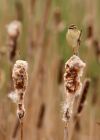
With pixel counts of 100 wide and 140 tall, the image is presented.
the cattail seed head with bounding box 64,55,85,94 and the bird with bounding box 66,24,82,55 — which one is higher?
the bird with bounding box 66,24,82,55

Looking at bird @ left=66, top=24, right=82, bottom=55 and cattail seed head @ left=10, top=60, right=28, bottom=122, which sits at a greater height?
bird @ left=66, top=24, right=82, bottom=55

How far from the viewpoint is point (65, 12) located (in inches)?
82.5

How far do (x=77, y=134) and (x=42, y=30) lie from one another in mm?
292

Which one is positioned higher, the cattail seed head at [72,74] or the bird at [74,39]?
the bird at [74,39]

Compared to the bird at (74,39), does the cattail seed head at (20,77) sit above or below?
below

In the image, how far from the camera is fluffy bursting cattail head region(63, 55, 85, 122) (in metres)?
0.69

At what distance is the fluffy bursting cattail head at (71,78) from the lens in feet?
2.27

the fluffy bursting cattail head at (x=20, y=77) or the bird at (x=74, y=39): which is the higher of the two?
the bird at (x=74, y=39)

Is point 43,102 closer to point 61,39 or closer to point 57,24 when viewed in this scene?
point 57,24

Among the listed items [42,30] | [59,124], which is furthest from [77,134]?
[42,30]

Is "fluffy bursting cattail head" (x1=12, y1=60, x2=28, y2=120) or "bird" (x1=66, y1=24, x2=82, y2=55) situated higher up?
"bird" (x1=66, y1=24, x2=82, y2=55)

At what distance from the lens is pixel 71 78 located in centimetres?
69

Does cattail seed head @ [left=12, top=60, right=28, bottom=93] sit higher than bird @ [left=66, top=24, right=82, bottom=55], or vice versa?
bird @ [left=66, top=24, right=82, bottom=55]

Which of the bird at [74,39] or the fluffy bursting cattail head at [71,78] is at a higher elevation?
the bird at [74,39]
